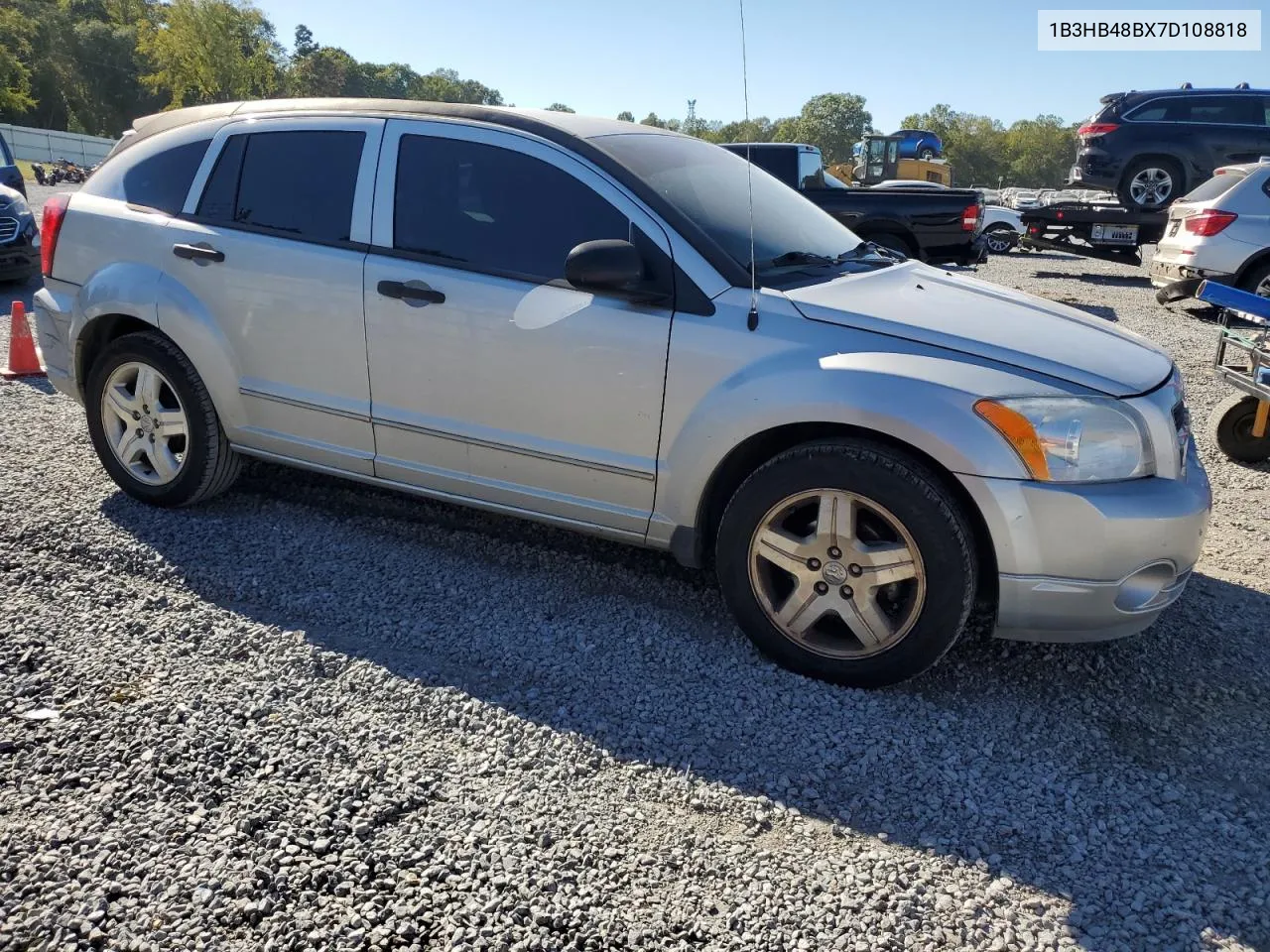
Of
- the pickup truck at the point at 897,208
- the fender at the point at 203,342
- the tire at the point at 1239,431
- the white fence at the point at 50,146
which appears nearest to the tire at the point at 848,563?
the fender at the point at 203,342

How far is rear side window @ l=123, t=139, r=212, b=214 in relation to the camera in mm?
4391

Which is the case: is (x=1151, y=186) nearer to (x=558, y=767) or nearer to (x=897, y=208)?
(x=897, y=208)

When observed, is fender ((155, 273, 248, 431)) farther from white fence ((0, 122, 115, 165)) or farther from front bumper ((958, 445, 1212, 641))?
white fence ((0, 122, 115, 165))

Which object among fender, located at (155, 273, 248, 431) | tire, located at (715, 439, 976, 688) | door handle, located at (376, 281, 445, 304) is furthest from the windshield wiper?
fender, located at (155, 273, 248, 431)

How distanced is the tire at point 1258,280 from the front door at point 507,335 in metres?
10.2

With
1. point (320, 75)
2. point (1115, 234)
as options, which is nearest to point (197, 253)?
point (1115, 234)

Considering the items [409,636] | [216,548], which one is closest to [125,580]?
[216,548]

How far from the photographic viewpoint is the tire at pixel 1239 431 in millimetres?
5980

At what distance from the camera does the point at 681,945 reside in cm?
220

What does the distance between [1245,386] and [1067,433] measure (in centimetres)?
348

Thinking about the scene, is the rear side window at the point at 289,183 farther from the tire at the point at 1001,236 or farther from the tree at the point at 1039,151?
the tree at the point at 1039,151

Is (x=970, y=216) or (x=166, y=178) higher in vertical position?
(x=970, y=216)

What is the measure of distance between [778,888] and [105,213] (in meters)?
4.17

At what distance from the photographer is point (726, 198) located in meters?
3.90
